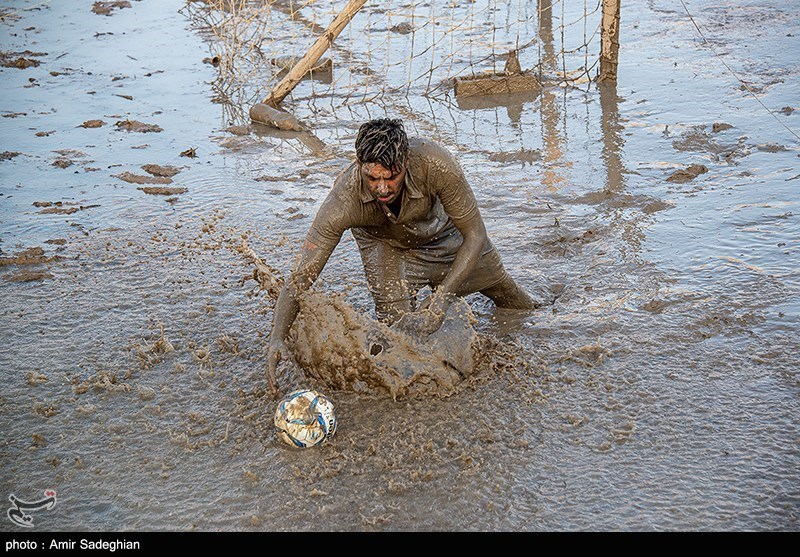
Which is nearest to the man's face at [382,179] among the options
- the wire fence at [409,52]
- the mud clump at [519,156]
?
the mud clump at [519,156]

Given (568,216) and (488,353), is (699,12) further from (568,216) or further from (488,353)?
(488,353)

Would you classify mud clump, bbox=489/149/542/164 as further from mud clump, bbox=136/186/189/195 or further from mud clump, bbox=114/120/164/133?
mud clump, bbox=114/120/164/133

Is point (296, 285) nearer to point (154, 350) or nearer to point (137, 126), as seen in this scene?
point (154, 350)

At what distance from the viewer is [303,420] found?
384 centimetres

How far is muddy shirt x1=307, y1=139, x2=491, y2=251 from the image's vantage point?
406cm

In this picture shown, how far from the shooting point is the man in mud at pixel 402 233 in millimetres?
3879

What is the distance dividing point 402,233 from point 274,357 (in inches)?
38.2

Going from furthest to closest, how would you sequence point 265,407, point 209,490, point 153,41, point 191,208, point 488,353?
1. point 153,41
2. point 191,208
3. point 488,353
4. point 265,407
5. point 209,490

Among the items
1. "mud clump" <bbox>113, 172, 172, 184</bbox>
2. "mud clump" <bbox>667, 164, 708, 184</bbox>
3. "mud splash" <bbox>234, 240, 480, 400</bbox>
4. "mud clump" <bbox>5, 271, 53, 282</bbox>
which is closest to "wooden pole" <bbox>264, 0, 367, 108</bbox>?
"mud clump" <bbox>113, 172, 172, 184</bbox>

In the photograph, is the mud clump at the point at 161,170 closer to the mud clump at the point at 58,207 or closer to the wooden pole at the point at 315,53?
the mud clump at the point at 58,207

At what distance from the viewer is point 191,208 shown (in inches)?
265

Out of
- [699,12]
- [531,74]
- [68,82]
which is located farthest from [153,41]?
[699,12]

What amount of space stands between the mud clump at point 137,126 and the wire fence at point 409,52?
1.09 m

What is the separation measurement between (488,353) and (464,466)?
96 centimetres
